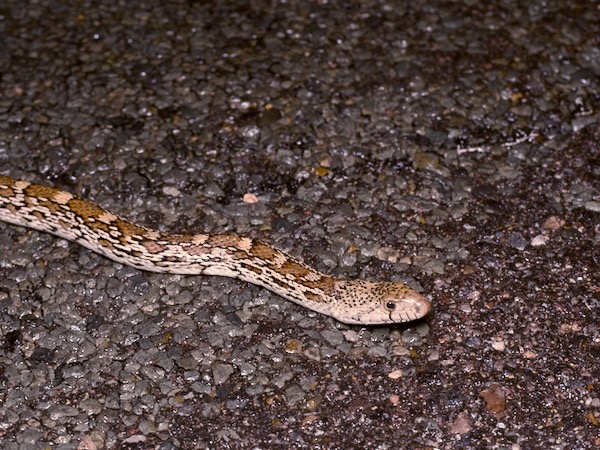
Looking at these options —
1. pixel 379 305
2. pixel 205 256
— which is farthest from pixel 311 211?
pixel 379 305

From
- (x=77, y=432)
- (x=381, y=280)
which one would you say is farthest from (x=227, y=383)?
(x=381, y=280)

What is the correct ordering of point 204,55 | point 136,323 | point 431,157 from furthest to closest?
1. point 204,55
2. point 431,157
3. point 136,323

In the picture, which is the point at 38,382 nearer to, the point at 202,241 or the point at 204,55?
the point at 202,241

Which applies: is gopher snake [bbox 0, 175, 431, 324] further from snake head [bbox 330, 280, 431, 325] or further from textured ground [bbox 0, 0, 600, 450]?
textured ground [bbox 0, 0, 600, 450]

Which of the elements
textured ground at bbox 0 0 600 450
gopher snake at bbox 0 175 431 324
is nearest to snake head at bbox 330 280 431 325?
gopher snake at bbox 0 175 431 324

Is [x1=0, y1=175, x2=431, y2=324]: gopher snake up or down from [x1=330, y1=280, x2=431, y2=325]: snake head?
down

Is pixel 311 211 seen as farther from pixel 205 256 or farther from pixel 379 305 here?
pixel 379 305

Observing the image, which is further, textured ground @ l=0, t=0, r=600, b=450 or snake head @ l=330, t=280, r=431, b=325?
snake head @ l=330, t=280, r=431, b=325
